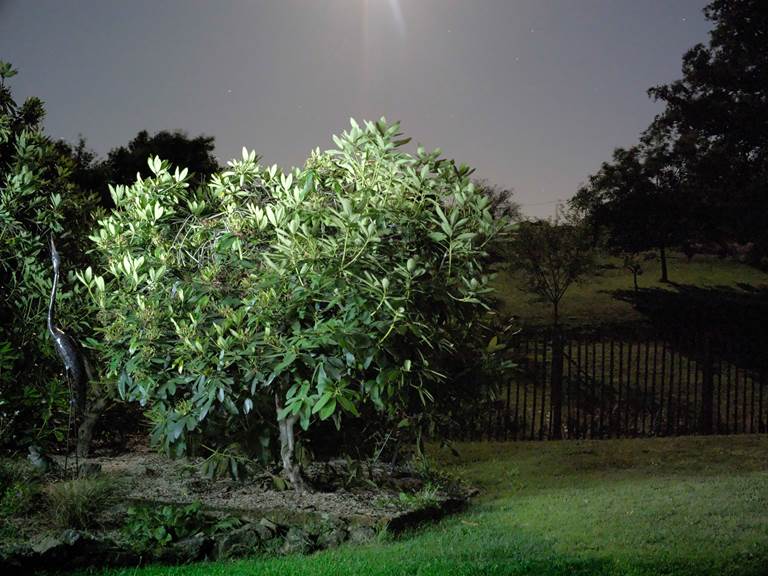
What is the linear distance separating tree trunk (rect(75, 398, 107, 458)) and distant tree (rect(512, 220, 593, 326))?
15618 mm

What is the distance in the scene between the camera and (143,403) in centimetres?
852

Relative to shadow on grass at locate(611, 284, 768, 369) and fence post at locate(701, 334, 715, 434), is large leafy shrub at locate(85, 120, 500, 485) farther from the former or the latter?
shadow on grass at locate(611, 284, 768, 369)

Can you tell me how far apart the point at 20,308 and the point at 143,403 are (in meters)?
2.93

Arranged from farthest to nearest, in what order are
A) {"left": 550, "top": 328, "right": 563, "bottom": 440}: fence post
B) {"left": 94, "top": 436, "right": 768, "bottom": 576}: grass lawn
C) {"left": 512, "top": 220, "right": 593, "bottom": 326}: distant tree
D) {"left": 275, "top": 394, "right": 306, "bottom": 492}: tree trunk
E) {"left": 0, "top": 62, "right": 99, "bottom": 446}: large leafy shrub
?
1. {"left": 512, "top": 220, "right": 593, "bottom": 326}: distant tree
2. {"left": 550, "top": 328, "right": 563, "bottom": 440}: fence post
3. {"left": 0, "top": 62, "right": 99, "bottom": 446}: large leafy shrub
4. {"left": 275, "top": 394, "right": 306, "bottom": 492}: tree trunk
5. {"left": 94, "top": 436, "right": 768, "bottom": 576}: grass lawn

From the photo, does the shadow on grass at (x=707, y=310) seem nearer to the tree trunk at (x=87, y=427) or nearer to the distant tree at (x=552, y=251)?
the distant tree at (x=552, y=251)

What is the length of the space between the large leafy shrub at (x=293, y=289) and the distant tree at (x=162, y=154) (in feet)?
35.3

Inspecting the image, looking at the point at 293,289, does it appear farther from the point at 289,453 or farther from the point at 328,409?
the point at 289,453

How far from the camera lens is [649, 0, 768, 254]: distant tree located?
26.2m

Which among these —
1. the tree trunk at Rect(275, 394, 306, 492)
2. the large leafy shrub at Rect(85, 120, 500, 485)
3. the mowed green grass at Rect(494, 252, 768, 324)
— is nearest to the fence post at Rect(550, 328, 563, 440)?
the large leafy shrub at Rect(85, 120, 500, 485)

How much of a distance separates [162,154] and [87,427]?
10838 millimetres

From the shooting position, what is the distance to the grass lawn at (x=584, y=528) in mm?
6465

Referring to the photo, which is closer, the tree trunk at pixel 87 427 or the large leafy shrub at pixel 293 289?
the large leafy shrub at pixel 293 289

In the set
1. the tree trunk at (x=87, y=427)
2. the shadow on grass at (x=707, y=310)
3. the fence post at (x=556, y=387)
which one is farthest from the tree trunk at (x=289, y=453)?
the shadow on grass at (x=707, y=310)

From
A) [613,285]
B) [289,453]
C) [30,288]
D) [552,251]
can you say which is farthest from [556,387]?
[613,285]
